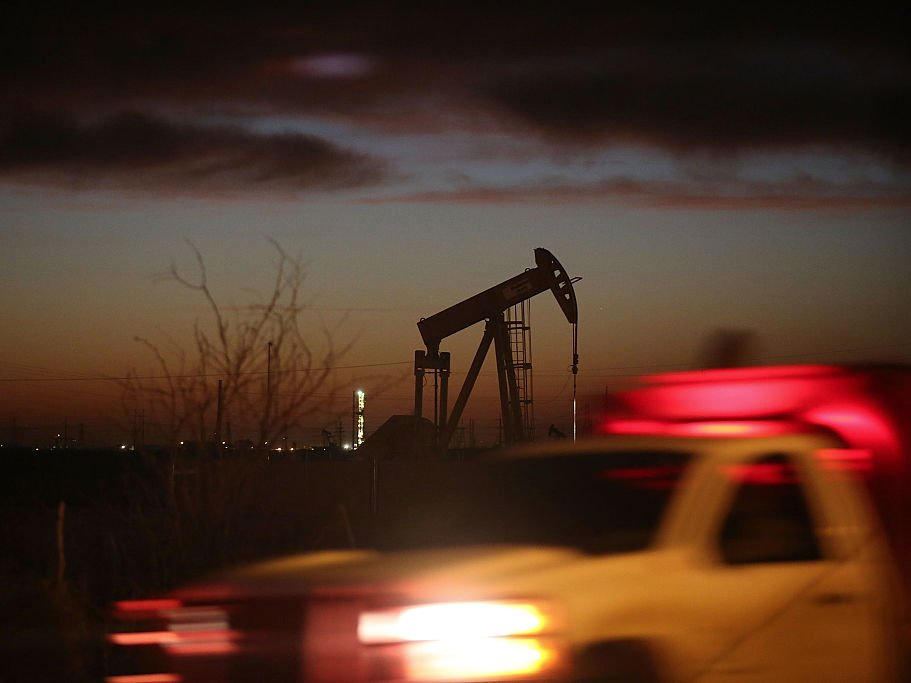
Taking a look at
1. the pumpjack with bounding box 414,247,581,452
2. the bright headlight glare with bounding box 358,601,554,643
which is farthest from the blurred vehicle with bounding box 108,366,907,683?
the pumpjack with bounding box 414,247,581,452

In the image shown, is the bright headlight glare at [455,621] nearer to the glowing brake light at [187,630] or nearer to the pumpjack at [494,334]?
the glowing brake light at [187,630]

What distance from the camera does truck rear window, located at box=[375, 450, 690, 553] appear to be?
594 centimetres

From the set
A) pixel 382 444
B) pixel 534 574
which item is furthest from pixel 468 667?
pixel 382 444

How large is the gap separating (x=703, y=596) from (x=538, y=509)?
1016 mm

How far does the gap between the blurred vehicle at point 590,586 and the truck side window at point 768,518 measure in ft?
0.03

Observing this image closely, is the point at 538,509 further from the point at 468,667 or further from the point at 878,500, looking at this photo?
the point at 878,500

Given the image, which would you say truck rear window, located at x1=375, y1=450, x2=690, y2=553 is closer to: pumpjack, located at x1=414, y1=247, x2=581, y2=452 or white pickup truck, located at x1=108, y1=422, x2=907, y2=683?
white pickup truck, located at x1=108, y1=422, x2=907, y2=683

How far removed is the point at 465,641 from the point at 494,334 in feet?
108

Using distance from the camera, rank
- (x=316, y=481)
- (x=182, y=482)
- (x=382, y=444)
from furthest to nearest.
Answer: (x=382, y=444) < (x=316, y=481) < (x=182, y=482)

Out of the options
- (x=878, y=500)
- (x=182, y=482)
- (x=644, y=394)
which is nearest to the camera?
(x=878, y=500)

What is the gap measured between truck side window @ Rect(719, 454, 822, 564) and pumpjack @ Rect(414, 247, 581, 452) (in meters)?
30.1

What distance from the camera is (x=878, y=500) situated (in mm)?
7766

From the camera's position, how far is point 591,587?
5.38m

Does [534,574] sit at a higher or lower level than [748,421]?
lower
